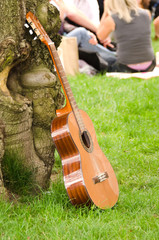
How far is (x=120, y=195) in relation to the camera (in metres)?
2.73

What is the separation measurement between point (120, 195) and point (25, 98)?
95 cm

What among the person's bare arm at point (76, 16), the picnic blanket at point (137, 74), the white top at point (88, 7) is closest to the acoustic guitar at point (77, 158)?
the picnic blanket at point (137, 74)

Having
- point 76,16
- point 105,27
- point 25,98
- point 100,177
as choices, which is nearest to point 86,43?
point 105,27

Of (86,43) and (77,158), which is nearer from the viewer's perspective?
(77,158)

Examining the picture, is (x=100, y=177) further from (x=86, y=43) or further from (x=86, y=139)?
(x=86, y=43)

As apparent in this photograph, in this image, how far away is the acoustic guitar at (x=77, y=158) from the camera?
243 centimetres

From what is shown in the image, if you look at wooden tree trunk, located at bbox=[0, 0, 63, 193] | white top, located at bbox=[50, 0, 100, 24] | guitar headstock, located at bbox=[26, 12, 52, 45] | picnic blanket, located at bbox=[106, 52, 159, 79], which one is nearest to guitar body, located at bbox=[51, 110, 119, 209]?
wooden tree trunk, located at bbox=[0, 0, 63, 193]

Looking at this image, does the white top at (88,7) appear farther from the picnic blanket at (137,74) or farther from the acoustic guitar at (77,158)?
the acoustic guitar at (77,158)

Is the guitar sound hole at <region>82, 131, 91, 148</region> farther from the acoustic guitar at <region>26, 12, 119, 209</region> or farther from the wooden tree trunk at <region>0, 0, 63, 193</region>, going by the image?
the wooden tree trunk at <region>0, 0, 63, 193</region>

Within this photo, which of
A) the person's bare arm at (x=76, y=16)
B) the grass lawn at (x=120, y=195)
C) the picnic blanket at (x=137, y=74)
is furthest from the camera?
the person's bare arm at (x=76, y=16)

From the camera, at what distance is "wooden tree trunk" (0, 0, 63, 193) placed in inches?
98.3

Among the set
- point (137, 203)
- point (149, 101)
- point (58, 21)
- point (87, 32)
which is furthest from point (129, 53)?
point (137, 203)

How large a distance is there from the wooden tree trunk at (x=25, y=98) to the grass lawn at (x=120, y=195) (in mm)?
193

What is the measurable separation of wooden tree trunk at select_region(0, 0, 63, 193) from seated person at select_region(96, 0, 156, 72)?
369 cm
